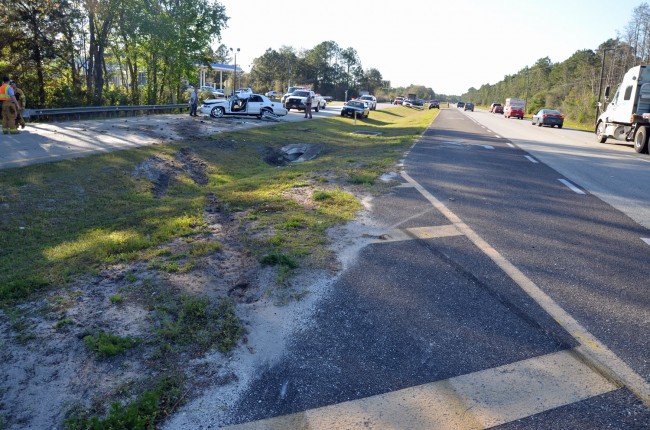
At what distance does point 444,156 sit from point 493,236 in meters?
9.12

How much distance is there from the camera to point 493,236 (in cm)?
718

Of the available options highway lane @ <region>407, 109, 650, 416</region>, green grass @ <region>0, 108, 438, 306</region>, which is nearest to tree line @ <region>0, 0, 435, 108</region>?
green grass @ <region>0, 108, 438, 306</region>

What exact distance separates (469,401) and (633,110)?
22.8 meters

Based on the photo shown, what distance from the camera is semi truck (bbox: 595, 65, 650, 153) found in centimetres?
2123

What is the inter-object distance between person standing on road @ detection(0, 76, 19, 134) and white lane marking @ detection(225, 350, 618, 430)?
1679 centimetres

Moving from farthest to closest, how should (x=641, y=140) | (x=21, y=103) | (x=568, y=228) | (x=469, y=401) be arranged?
(x=641, y=140) < (x=21, y=103) < (x=568, y=228) < (x=469, y=401)

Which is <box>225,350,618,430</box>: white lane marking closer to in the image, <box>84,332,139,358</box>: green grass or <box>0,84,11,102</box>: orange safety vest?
<box>84,332,139,358</box>: green grass

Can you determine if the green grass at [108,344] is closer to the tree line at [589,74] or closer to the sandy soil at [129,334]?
the sandy soil at [129,334]

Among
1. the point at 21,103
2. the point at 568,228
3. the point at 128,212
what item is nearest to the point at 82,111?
the point at 21,103

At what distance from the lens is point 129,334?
4184 mm

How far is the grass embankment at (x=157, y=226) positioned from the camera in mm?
4117

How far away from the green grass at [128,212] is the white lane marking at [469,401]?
2581mm

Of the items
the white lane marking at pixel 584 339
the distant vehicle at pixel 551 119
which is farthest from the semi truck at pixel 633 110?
the white lane marking at pixel 584 339

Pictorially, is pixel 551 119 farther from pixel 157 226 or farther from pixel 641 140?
pixel 157 226
